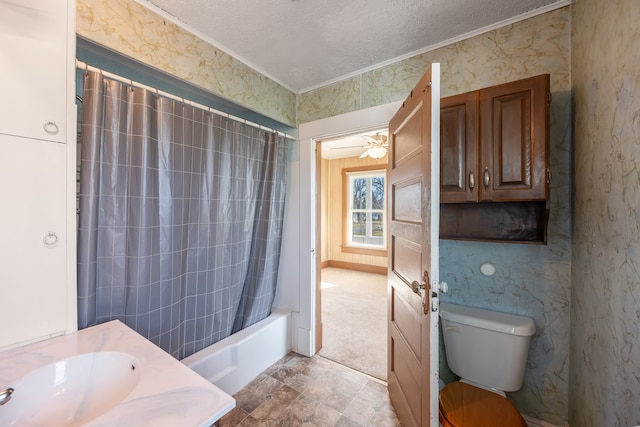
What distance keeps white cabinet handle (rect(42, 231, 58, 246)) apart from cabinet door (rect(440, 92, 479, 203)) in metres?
1.78

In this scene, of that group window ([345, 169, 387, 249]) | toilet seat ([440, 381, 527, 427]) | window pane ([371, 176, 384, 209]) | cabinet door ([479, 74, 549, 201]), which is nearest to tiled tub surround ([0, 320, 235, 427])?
toilet seat ([440, 381, 527, 427])

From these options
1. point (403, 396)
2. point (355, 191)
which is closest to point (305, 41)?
point (403, 396)

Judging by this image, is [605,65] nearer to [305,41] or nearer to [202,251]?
[305,41]

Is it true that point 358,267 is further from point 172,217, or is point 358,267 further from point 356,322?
point 172,217

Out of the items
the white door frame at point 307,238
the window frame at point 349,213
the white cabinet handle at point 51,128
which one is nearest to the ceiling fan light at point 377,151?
the white door frame at point 307,238

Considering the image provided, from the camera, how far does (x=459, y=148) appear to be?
1333 mm

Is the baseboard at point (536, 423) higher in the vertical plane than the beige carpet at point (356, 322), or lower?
higher

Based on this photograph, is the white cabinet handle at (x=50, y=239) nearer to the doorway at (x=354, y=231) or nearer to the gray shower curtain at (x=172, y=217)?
the gray shower curtain at (x=172, y=217)

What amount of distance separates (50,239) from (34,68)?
25.5 inches

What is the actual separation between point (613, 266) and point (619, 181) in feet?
1.03

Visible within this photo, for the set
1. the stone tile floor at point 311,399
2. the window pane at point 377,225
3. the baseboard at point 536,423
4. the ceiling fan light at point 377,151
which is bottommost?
the stone tile floor at point 311,399

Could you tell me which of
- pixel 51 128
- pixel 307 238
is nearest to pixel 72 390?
pixel 51 128

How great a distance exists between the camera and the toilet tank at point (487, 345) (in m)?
1.28

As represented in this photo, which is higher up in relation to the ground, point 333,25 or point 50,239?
point 333,25
